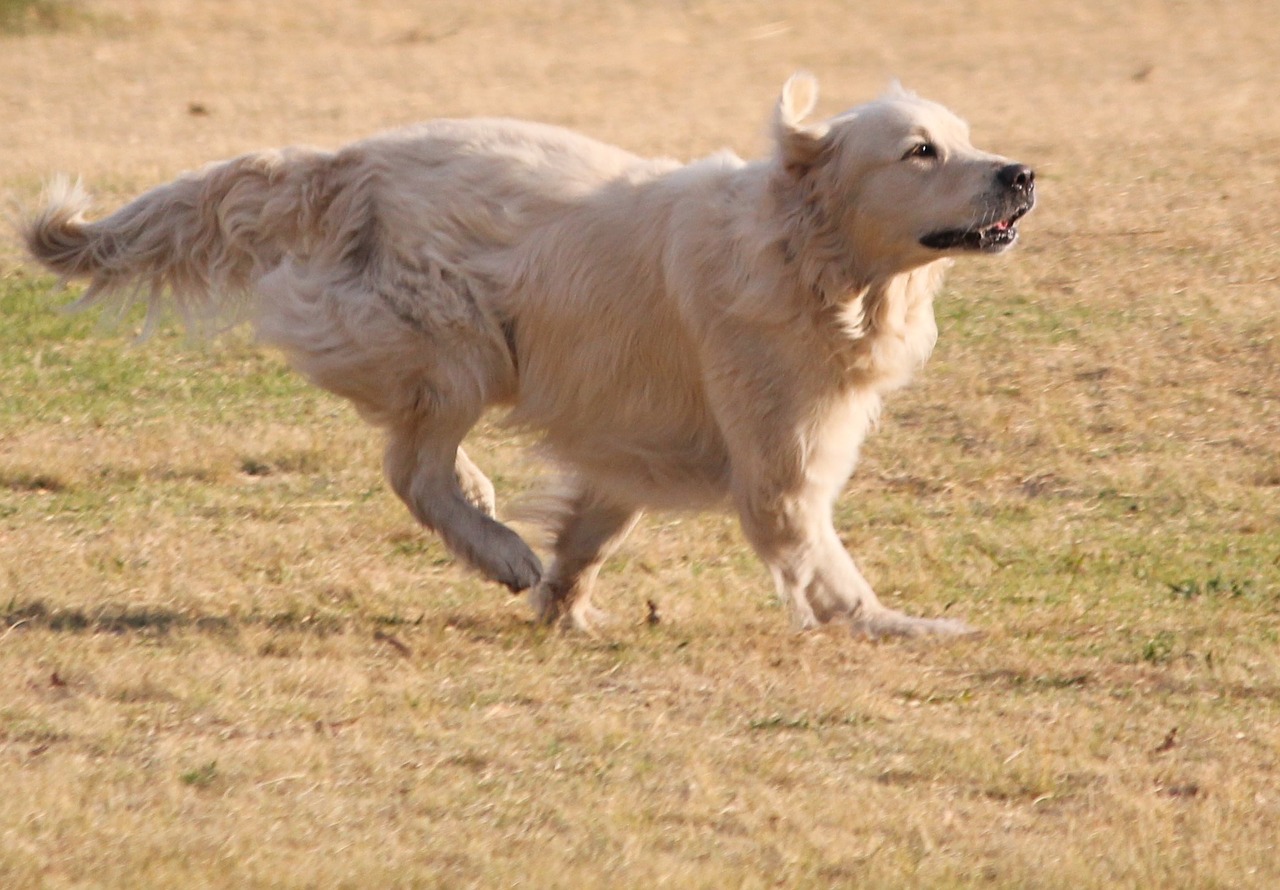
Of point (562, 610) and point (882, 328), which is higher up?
point (882, 328)

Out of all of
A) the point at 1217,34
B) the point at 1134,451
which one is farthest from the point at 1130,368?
the point at 1217,34

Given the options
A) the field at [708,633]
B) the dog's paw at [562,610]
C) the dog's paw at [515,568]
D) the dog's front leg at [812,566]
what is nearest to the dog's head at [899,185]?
the dog's front leg at [812,566]

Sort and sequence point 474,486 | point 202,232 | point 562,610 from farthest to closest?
point 202,232 < point 474,486 < point 562,610

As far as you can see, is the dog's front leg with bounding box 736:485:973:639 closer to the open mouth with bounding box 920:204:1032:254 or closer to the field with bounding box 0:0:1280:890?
the field with bounding box 0:0:1280:890

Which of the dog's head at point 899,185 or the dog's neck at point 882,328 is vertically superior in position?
the dog's head at point 899,185

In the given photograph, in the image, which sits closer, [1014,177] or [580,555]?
[1014,177]

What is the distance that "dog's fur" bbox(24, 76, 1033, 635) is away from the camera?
663 cm

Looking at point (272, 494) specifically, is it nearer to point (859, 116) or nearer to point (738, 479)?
point (738, 479)

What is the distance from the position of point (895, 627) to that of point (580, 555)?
119 centimetres

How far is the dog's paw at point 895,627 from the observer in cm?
684

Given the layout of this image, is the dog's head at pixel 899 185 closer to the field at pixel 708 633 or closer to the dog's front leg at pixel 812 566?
the dog's front leg at pixel 812 566

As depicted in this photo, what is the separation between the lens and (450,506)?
7.11 meters

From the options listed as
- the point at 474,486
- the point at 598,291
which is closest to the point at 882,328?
the point at 598,291

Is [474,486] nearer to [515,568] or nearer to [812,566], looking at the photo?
[515,568]
